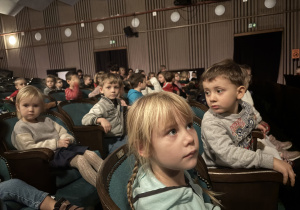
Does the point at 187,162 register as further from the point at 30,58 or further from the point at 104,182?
the point at 30,58

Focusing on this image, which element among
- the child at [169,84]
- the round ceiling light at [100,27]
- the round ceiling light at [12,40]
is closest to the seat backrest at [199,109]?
the child at [169,84]

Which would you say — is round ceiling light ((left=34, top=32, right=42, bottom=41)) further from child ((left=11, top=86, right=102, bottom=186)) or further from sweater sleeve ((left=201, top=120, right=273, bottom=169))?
sweater sleeve ((left=201, top=120, right=273, bottom=169))

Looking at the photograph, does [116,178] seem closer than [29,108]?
Yes

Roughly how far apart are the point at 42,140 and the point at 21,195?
656 mm

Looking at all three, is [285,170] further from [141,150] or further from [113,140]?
[113,140]

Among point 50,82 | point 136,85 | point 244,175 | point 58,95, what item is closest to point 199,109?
point 244,175

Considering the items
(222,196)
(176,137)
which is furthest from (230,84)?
(176,137)

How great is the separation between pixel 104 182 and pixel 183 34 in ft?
32.1

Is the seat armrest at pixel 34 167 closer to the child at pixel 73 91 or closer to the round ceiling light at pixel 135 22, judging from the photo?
the child at pixel 73 91

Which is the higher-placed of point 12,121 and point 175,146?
point 175,146

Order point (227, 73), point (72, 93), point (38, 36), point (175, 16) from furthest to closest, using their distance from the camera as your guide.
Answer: point (38, 36) → point (175, 16) → point (72, 93) → point (227, 73)

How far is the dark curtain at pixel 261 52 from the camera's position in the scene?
8719 millimetres

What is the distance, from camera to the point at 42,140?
210cm

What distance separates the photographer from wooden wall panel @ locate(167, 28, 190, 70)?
986 centimetres
